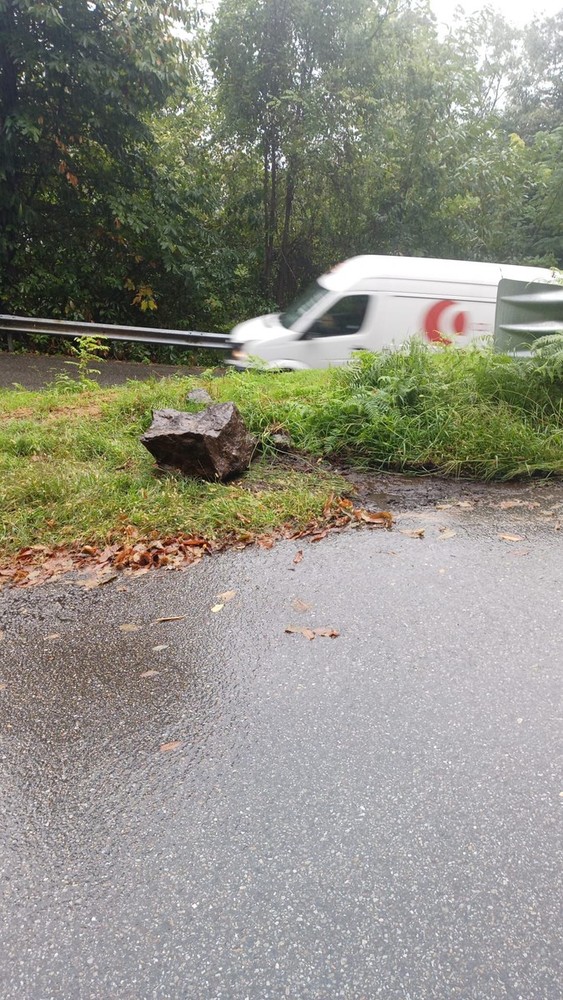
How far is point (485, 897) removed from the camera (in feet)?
6.08

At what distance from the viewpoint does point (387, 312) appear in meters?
8.73

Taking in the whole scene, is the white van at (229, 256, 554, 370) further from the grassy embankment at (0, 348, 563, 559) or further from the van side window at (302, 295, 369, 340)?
the grassy embankment at (0, 348, 563, 559)

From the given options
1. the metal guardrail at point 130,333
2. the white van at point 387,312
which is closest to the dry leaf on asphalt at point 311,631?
the white van at point 387,312

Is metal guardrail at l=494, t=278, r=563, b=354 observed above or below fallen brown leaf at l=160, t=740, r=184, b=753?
above

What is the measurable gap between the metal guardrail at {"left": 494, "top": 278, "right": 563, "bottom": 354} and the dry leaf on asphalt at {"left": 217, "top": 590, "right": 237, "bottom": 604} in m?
3.67

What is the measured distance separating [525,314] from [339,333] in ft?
10.7

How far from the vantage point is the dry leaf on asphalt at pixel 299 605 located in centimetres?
341

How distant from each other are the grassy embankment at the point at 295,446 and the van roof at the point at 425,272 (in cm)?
283

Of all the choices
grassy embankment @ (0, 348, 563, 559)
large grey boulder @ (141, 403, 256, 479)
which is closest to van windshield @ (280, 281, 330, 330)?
grassy embankment @ (0, 348, 563, 559)

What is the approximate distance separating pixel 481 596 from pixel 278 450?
255 centimetres

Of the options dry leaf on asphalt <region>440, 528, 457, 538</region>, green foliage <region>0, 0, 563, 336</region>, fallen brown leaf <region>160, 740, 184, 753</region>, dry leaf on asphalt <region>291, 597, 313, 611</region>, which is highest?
green foliage <region>0, 0, 563, 336</region>

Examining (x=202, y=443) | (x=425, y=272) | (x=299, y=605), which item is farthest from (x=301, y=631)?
(x=425, y=272)

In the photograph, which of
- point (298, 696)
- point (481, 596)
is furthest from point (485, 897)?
point (481, 596)

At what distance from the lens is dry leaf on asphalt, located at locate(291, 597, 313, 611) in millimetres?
3414
